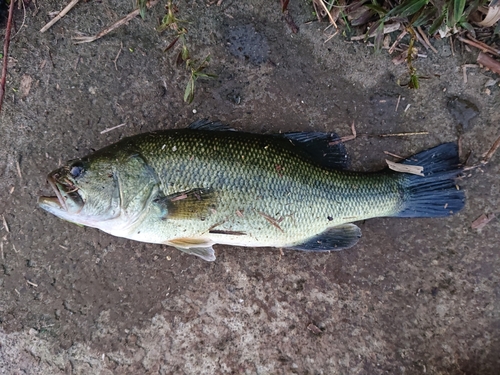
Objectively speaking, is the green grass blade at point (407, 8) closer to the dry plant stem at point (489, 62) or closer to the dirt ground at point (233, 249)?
the dirt ground at point (233, 249)

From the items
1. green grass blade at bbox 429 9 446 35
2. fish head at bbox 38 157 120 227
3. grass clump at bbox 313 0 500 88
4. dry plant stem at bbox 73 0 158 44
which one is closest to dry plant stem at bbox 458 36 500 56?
grass clump at bbox 313 0 500 88

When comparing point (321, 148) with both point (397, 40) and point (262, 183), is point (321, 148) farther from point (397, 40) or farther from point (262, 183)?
point (397, 40)

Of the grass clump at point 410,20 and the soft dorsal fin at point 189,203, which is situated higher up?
→ the grass clump at point 410,20

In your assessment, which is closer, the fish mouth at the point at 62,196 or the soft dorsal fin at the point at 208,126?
the fish mouth at the point at 62,196

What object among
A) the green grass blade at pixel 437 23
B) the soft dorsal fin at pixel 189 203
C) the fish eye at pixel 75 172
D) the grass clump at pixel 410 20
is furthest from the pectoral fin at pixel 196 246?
the green grass blade at pixel 437 23

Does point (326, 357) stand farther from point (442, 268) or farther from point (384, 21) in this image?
point (384, 21)

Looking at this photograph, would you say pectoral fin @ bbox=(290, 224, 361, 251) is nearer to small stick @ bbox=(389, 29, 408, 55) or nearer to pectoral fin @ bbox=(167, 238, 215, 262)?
pectoral fin @ bbox=(167, 238, 215, 262)
